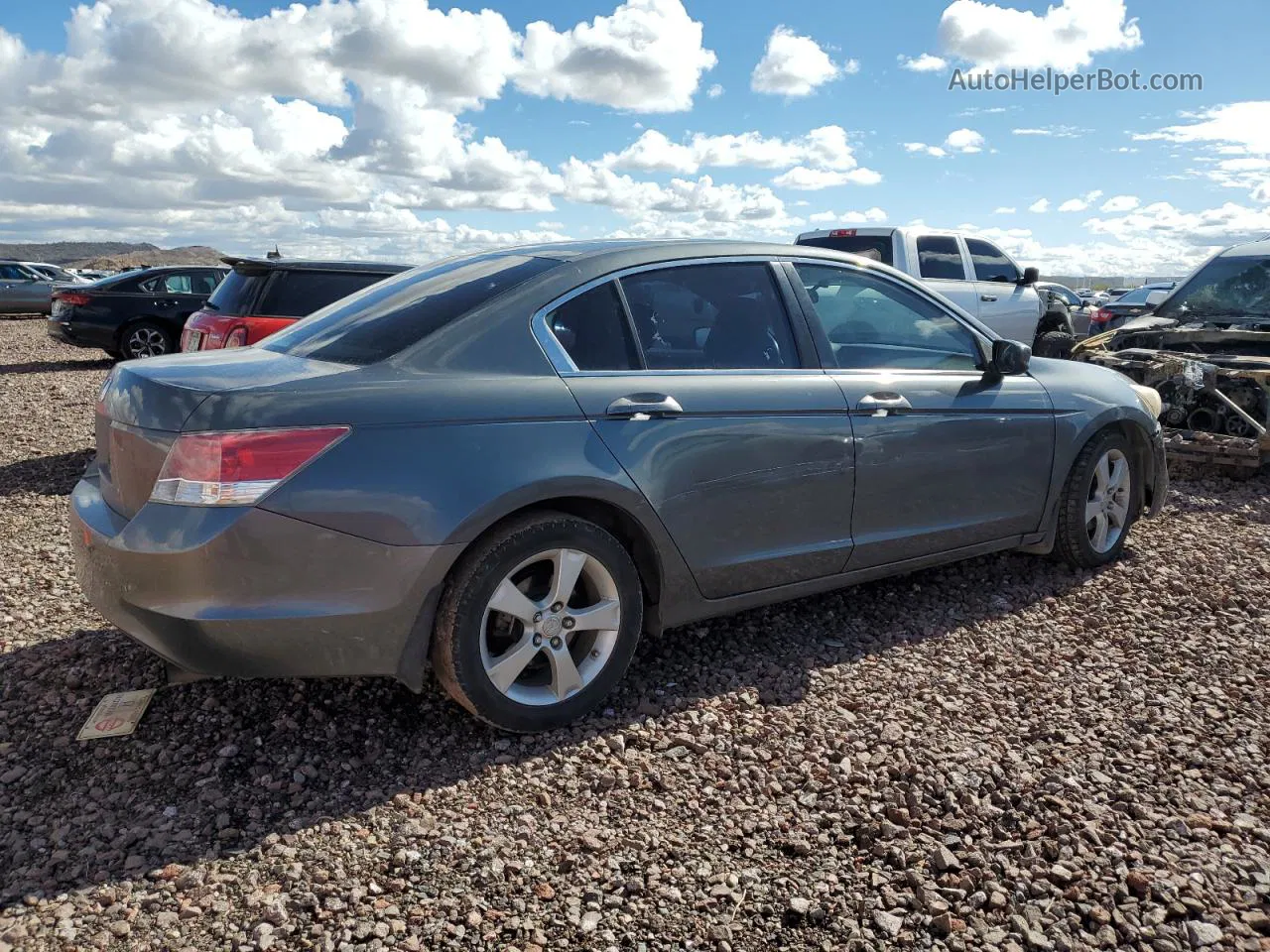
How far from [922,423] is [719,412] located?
1071 mm

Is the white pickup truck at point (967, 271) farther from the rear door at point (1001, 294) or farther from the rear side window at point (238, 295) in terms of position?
the rear side window at point (238, 295)

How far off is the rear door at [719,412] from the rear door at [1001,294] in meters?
8.55

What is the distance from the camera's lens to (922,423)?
4199 millimetres

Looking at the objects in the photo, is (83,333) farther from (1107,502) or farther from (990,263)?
(1107,502)

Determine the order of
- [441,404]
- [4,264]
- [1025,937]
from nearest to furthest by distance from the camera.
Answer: [1025,937], [441,404], [4,264]

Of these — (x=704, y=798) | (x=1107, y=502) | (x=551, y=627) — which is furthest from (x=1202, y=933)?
(x=1107, y=502)

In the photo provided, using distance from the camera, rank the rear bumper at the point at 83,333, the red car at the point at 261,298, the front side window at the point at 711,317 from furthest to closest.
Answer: the rear bumper at the point at 83,333 < the red car at the point at 261,298 < the front side window at the point at 711,317

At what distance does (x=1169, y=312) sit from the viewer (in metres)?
8.85

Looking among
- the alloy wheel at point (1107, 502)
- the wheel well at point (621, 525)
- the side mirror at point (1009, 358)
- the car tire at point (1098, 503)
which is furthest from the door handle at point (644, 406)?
the alloy wheel at point (1107, 502)

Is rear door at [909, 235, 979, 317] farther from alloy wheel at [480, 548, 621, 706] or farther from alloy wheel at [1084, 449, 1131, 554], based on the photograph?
alloy wheel at [480, 548, 621, 706]

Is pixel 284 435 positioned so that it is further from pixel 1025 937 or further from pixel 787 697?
pixel 1025 937

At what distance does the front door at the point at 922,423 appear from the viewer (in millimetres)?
Answer: 4070

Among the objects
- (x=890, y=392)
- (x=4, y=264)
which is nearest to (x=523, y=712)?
(x=890, y=392)

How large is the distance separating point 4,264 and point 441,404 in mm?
28215
